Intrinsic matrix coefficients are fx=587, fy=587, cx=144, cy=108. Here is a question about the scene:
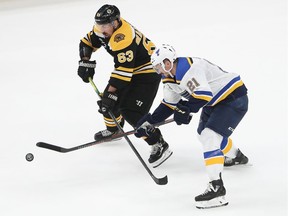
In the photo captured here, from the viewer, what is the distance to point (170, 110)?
3.39m

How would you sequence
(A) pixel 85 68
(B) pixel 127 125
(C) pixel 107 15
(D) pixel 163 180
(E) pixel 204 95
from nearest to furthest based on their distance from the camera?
(E) pixel 204 95 < (D) pixel 163 180 < (C) pixel 107 15 < (A) pixel 85 68 < (B) pixel 127 125

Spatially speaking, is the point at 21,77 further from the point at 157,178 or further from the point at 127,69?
the point at 157,178

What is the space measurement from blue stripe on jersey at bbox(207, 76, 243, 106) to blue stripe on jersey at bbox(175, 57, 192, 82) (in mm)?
250

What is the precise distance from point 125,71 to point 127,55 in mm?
100

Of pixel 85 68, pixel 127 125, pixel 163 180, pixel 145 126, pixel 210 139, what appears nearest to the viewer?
pixel 210 139

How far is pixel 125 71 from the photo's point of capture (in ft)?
11.8

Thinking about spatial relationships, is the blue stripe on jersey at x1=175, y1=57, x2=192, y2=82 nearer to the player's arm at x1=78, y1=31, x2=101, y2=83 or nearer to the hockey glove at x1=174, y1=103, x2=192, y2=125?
the hockey glove at x1=174, y1=103, x2=192, y2=125

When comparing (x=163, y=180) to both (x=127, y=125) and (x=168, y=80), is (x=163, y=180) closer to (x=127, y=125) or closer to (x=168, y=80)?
(x=168, y=80)

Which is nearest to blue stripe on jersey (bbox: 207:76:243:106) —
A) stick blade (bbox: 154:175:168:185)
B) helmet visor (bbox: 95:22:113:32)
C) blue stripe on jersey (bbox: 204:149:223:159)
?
blue stripe on jersey (bbox: 204:149:223:159)

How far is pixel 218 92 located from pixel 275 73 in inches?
75.1

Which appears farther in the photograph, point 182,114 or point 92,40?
point 92,40

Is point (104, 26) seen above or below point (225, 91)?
above

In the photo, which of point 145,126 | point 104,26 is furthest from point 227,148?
point 104,26

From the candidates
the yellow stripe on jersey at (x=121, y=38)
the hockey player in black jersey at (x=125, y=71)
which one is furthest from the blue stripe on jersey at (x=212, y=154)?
the yellow stripe on jersey at (x=121, y=38)
